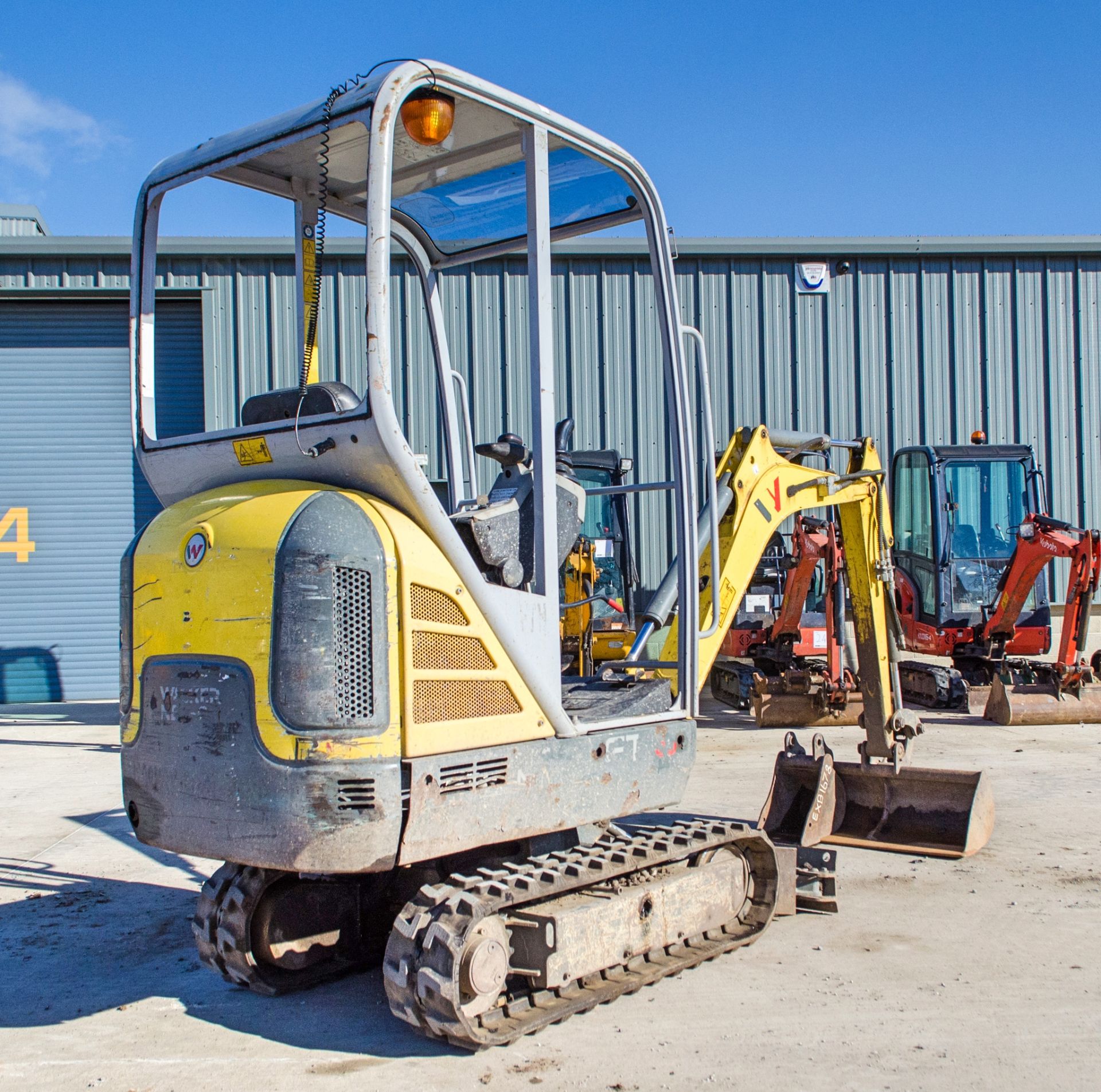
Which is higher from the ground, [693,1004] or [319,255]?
[319,255]

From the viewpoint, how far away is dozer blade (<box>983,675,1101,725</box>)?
11.1m

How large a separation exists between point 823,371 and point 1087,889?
11705 mm

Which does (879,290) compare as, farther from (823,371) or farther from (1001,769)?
(1001,769)

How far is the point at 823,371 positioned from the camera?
16438 mm

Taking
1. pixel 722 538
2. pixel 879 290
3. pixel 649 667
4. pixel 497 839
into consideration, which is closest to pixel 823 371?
pixel 879 290

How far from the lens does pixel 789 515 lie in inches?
246

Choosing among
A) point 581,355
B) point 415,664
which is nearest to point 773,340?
point 581,355

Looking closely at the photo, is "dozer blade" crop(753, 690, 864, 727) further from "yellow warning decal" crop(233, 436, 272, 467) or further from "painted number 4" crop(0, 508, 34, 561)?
"painted number 4" crop(0, 508, 34, 561)

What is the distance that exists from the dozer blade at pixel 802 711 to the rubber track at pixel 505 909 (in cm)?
657

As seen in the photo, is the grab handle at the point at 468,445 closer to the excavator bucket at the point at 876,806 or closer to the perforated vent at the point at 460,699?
the perforated vent at the point at 460,699

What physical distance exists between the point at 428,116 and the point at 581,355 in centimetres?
1277

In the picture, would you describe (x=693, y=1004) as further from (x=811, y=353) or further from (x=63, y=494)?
(x=63, y=494)

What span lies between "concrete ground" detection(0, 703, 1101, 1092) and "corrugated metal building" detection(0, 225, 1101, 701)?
32.0ft

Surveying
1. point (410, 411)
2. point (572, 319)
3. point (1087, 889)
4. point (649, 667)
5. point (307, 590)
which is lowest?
point (1087, 889)
